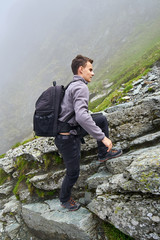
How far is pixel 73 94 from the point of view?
4.53m

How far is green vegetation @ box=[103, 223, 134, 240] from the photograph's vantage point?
4.63 metres

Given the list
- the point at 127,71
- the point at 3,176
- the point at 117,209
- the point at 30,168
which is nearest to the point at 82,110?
the point at 117,209

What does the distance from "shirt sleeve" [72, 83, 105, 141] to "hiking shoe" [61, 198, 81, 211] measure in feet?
10.4

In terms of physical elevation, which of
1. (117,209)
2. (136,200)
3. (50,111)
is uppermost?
(50,111)

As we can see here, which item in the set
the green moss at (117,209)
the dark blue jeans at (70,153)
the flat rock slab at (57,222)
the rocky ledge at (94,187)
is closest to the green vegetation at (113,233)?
the rocky ledge at (94,187)

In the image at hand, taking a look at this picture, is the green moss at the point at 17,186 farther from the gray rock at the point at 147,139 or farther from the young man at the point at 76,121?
the gray rock at the point at 147,139

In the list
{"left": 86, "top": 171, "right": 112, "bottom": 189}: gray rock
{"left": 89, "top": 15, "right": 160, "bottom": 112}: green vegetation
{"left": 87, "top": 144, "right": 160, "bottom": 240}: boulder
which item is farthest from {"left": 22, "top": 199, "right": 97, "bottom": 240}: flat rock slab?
{"left": 89, "top": 15, "right": 160, "bottom": 112}: green vegetation

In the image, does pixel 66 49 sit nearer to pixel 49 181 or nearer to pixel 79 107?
pixel 49 181

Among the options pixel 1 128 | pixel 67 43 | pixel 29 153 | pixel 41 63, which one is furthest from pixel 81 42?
pixel 29 153

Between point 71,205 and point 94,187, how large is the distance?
3.60 ft

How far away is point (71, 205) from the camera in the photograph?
6.00 m

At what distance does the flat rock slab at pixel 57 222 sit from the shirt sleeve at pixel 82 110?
124 inches

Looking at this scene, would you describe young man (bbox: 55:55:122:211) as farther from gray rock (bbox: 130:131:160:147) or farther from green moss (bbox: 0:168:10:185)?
green moss (bbox: 0:168:10:185)

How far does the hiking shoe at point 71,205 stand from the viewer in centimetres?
594
